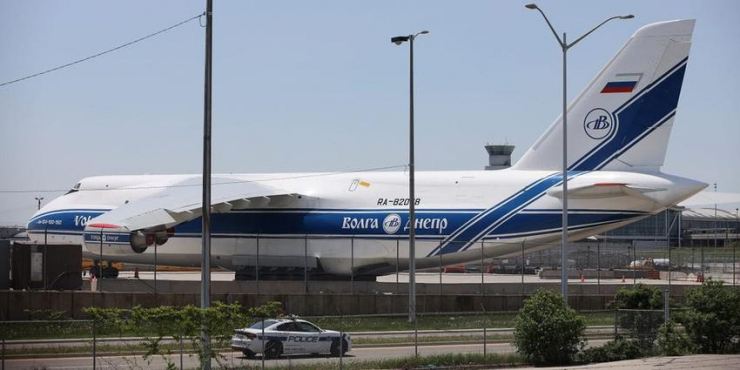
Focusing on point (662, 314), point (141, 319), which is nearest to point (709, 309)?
point (662, 314)

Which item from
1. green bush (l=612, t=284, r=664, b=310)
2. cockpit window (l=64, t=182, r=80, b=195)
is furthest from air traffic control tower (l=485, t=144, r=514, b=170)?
green bush (l=612, t=284, r=664, b=310)

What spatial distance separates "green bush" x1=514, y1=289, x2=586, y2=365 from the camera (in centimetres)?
2305

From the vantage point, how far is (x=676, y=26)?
36375 mm

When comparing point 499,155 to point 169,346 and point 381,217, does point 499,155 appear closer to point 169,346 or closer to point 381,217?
point 381,217

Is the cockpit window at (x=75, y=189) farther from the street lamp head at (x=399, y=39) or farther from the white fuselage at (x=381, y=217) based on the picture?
the street lamp head at (x=399, y=39)

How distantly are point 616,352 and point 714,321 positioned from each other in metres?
2.43

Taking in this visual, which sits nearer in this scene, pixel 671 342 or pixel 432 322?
pixel 671 342

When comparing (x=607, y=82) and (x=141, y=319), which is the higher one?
(x=607, y=82)

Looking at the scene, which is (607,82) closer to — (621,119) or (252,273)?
(621,119)

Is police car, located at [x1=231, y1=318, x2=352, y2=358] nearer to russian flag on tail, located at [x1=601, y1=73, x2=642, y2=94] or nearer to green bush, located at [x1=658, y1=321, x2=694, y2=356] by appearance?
green bush, located at [x1=658, y1=321, x2=694, y2=356]

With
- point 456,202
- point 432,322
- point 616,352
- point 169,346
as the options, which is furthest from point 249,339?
point 456,202

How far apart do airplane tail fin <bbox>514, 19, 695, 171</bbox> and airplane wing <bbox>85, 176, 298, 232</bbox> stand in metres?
12.0

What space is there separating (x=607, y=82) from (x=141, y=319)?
22897 millimetres

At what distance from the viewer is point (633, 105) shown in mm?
37000
